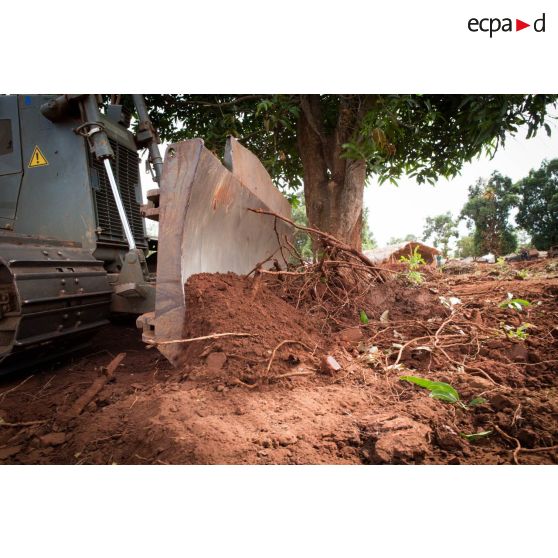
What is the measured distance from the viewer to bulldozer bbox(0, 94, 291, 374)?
1744 mm

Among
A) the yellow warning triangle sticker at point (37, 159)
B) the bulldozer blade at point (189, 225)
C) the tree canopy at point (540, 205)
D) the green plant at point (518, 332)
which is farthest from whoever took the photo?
the tree canopy at point (540, 205)

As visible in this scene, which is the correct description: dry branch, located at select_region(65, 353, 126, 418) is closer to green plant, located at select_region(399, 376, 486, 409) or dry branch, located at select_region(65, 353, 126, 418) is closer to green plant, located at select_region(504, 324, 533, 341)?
green plant, located at select_region(399, 376, 486, 409)

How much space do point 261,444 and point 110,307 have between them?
173 cm

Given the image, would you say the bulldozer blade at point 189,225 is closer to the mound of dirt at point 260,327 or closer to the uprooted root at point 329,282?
the mound of dirt at point 260,327

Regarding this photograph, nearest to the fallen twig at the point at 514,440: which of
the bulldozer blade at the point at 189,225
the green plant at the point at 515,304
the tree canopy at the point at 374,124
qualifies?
the bulldozer blade at the point at 189,225

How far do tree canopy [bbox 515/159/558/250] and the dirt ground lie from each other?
71.4 inches

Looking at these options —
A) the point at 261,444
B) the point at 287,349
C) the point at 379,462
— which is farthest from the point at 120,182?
the point at 379,462

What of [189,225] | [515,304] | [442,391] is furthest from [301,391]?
[515,304]

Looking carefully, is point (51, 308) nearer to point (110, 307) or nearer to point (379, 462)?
point (110, 307)

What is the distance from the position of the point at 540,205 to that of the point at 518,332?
345cm

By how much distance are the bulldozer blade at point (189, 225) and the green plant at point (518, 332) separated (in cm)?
177

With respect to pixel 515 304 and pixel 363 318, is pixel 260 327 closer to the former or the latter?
pixel 363 318

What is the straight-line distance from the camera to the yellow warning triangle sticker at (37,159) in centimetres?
285

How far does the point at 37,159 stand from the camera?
9.36 ft
